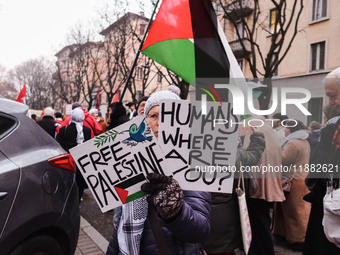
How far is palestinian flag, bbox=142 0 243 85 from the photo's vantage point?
99.6 inches

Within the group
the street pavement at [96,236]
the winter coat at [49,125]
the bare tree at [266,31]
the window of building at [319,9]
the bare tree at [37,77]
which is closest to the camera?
the street pavement at [96,236]

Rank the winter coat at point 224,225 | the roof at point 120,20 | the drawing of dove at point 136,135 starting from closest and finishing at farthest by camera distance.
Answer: the drawing of dove at point 136,135 → the winter coat at point 224,225 → the roof at point 120,20

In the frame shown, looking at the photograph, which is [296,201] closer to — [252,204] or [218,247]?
[252,204]

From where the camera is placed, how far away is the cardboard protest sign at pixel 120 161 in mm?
1474

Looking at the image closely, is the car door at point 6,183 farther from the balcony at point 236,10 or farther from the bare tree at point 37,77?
the bare tree at point 37,77

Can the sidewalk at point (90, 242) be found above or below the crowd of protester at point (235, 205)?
below

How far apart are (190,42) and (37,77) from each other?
44.7 metres

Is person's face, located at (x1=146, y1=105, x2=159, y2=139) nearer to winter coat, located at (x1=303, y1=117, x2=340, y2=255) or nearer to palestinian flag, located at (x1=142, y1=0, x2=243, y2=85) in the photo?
palestinian flag, located at (x1=142, y1=0, x2=243, y2=85)

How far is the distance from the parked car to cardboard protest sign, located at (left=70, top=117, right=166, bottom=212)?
1008mm

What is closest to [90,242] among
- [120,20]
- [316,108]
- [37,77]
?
[120,20]

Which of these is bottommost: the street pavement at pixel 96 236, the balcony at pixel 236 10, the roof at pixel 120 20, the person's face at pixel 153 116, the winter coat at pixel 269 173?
the street pavement at pixel 96 236

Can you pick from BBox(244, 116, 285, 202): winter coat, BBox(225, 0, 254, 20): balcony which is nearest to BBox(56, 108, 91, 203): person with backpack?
BBox(244, 116, 285, 202): winter coat

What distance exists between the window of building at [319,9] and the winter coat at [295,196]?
1619 cm

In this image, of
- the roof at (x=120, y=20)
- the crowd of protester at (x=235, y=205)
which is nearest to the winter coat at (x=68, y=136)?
the crowd of protester at (x=235, y=205)
